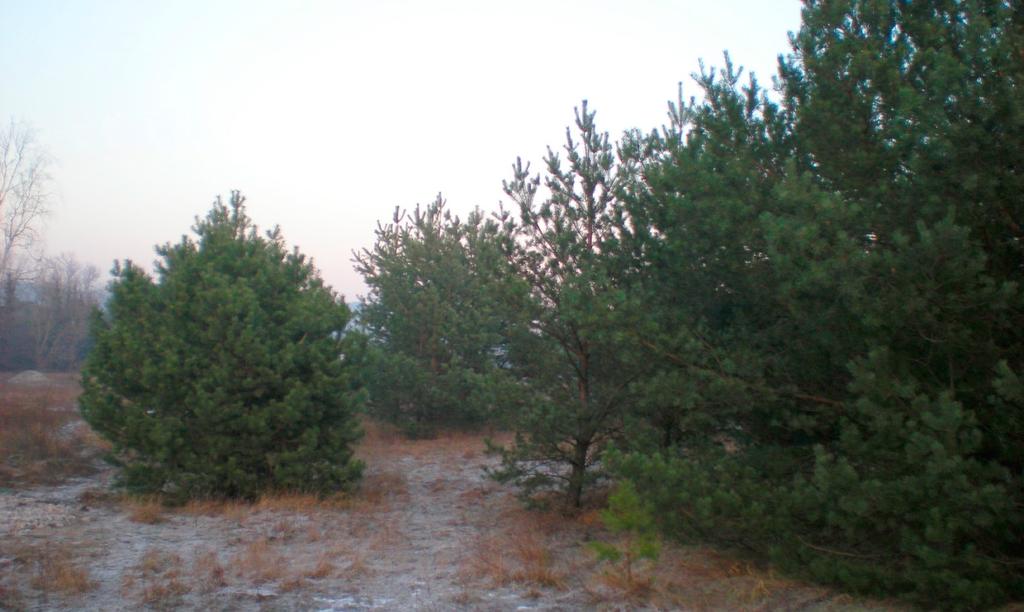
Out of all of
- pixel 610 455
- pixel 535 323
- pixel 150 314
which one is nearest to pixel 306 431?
pixel 150 314

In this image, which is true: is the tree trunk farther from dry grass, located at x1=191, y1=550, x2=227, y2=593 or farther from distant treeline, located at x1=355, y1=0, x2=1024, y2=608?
dry grass, located at x1=191, y1=550, x2=227, y2=593

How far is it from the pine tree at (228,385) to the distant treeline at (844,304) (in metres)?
4.10

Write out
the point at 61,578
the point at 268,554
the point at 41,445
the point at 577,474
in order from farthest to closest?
the point at 41,445
the point at 577,474
the point at 268,554
the point at 61,578

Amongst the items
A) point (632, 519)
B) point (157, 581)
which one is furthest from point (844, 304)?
point (157, 581)

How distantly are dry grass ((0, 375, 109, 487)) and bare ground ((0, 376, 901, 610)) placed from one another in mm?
3117

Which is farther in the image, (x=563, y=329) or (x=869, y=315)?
(x=563, y=329)

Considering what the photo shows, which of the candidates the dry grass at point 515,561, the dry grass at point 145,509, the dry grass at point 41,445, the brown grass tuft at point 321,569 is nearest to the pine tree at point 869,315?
the dry grass at point 515,561

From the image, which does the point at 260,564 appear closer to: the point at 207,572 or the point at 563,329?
the point at 207,572

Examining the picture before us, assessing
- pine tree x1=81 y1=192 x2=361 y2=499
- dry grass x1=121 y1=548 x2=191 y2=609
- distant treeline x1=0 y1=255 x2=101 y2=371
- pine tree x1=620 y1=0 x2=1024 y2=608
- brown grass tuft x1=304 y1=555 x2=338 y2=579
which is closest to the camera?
pine tree x1=620 y1=0 x2=1024 y2=608

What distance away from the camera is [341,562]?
8.73 m

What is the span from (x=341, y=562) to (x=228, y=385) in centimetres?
447

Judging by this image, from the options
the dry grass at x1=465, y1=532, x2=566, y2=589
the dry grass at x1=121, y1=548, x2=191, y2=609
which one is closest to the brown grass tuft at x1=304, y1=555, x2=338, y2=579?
the dry grass at x1=121, y1=548, x2=191, y2=609

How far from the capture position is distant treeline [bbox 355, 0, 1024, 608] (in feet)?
18.2

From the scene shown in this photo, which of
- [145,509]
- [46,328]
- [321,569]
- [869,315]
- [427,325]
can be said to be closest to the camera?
[869,315]
